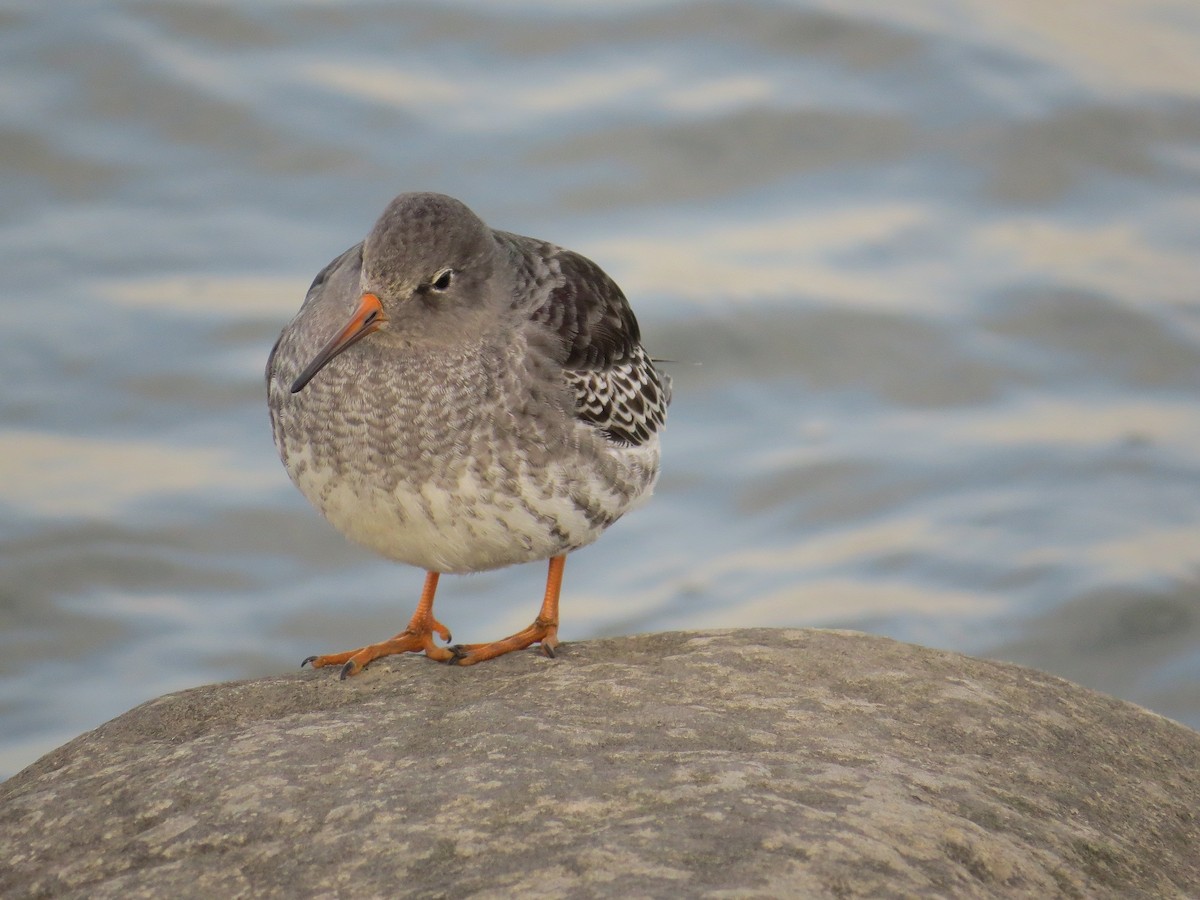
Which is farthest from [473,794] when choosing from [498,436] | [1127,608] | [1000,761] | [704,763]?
[1127,608]

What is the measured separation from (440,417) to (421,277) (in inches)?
27.4

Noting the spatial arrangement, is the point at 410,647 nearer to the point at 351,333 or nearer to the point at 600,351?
the point at 351,333

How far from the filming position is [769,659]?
6.84 m

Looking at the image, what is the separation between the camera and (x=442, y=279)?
7.69 metres

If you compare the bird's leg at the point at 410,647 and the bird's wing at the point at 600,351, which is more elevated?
the bird's wing at the point at 600,351

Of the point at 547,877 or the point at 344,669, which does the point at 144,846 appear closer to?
the point at 547,877

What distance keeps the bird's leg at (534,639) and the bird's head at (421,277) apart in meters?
1.46

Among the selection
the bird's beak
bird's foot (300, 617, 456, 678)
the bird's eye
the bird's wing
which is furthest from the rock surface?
the bird's eye

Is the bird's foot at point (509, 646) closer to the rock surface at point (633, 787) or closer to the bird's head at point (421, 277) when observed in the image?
the rock surface at point (633, 787)

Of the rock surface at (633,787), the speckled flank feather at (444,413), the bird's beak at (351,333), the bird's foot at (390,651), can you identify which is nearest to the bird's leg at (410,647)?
the bird's foot at (390,651)

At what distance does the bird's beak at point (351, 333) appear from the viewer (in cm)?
731

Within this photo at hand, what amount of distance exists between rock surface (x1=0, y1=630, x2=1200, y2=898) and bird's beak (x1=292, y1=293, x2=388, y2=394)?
1.45m

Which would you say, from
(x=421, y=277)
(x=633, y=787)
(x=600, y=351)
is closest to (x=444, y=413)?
(x=421, y=277)

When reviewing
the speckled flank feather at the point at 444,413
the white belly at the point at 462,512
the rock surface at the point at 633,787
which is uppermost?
the speckled flank feather at the point at 444,413
